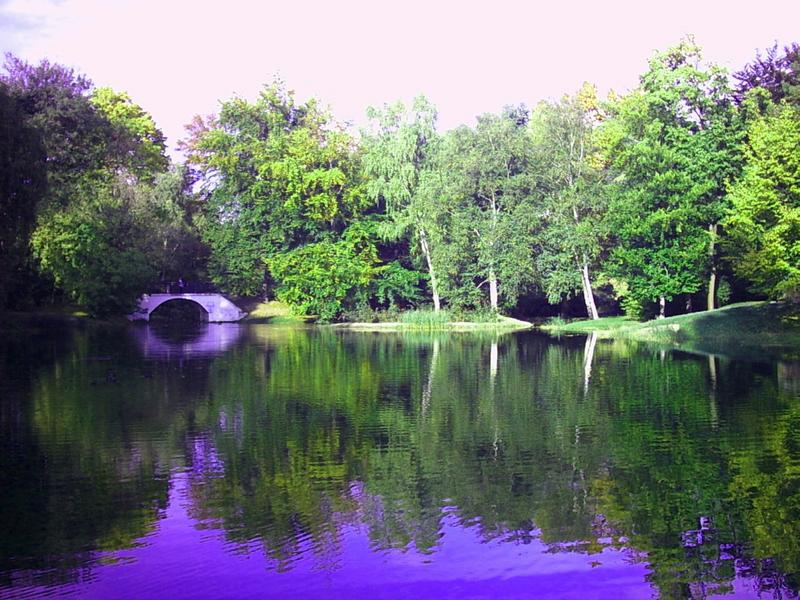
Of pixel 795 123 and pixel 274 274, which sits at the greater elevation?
pixel 795 123

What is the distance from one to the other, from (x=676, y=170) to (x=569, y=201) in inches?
300

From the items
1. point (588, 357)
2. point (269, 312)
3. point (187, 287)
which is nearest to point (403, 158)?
point (269, 312)

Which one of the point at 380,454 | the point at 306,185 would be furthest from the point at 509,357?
the point at 306,185

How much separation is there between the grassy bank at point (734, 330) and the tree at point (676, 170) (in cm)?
317

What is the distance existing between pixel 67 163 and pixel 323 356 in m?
25.5

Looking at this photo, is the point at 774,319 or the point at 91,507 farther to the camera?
the point at 774,319

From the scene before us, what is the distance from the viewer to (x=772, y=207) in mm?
39000

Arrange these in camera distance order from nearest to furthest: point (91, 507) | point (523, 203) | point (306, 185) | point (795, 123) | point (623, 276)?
1. point (91, 507)
2. point (795, 123)
3. point (623, 276)
4. point (523, 203)
5. point (306, 185)

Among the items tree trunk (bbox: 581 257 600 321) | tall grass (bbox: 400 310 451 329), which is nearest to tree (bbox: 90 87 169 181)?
tall grass (bbox: 400 310 451 329)

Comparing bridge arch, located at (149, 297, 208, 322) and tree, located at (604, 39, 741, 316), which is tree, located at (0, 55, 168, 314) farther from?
tree, located at (604, 39, 741, 316)

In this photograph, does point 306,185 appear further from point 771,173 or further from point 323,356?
point 771,173

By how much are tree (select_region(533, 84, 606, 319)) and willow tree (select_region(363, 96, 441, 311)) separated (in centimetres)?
829

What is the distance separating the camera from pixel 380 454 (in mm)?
16297

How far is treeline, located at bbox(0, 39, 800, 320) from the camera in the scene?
4250 centimetres
